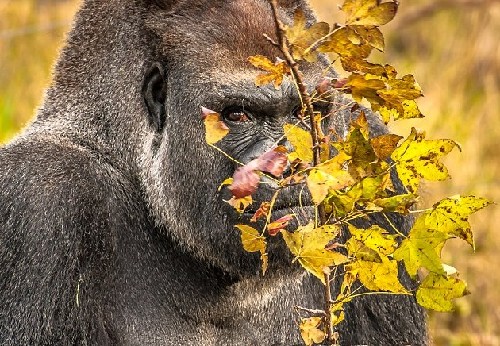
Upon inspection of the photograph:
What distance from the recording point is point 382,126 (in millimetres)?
3988

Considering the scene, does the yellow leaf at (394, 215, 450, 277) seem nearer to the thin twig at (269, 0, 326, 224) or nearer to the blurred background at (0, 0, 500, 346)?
the thin twig at (269, 0, 326, 224)

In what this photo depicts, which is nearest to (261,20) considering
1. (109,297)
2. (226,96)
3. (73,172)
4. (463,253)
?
(226,96)

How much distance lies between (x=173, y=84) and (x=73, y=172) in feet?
1.37

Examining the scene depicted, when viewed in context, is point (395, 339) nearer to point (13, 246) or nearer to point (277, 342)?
point (277, 342)

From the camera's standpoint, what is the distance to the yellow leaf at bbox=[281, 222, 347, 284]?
2549mm

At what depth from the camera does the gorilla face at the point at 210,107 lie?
3166 mm

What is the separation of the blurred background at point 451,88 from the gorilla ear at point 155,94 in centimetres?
127

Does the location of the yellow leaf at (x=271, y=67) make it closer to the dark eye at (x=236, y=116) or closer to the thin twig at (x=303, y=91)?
the thin twig at (x=303, y=91)

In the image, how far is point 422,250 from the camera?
8.77 feet

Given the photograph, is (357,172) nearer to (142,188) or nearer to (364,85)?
(364,85)

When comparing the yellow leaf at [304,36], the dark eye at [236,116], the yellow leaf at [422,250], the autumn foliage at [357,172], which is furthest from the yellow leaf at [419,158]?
the dark eye at [236,116]

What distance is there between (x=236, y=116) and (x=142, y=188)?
1.36ft

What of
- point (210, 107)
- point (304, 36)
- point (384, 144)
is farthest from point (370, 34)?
point (210, 107)

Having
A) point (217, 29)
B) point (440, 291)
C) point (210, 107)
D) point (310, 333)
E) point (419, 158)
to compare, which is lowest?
point (310, 333)
